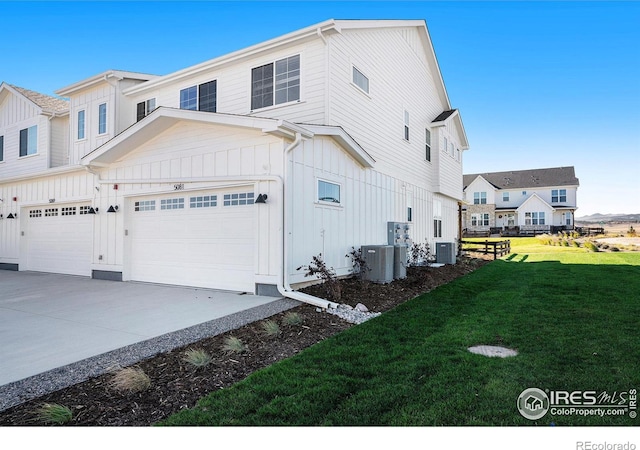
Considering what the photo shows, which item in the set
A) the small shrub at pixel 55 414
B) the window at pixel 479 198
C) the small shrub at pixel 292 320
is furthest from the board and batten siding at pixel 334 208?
the window at pixel 479 198

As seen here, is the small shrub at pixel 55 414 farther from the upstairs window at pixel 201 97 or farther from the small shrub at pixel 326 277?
the upstairs window at pixel 201 97

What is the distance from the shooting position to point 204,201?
30.9 feet

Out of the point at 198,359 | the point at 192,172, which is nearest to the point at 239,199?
the point at 192,172

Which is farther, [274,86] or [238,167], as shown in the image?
[274,86]

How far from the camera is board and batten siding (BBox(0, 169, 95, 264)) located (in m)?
12.4

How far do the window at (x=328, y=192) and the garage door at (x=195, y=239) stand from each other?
63.9 inches

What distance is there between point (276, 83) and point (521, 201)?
46.2 metres

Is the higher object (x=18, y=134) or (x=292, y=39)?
(x=292, y=39)

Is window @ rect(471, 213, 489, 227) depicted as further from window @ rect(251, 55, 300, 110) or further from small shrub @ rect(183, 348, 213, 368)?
small shrub @ rect(183, 348, 213, 368)

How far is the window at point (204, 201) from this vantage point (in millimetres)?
9234

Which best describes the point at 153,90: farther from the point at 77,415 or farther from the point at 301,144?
the point at 77,415

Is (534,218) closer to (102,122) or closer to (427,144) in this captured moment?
(427,144)

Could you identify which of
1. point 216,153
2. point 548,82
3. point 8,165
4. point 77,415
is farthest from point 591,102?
point 8,165
